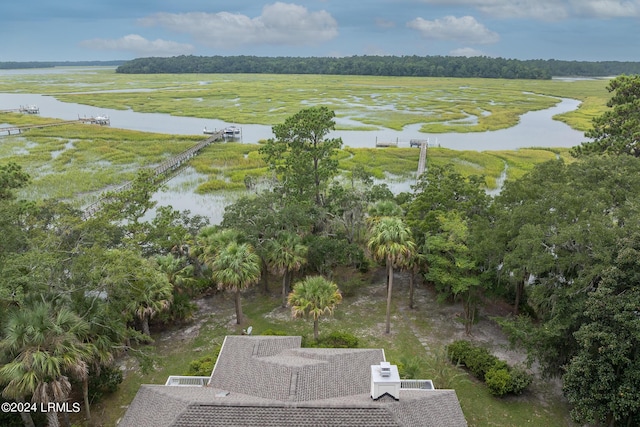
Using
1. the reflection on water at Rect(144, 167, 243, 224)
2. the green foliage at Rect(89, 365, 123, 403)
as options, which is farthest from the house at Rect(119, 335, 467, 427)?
the reflection on water at Rect(144, 167, 243, 224)

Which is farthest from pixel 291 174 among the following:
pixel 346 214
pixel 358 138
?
pixel 358 138

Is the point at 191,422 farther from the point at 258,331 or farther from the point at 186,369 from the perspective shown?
the point at 258,331

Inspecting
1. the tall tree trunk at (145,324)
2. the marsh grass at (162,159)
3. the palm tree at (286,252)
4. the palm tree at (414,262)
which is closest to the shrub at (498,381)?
the palm tree at (414,262)

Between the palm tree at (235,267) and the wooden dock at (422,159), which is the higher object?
the wooden dock at (422,159)

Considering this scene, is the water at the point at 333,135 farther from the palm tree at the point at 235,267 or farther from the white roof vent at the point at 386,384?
the white roof vent at the point at 386,384

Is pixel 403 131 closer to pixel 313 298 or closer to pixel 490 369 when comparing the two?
pixel 313 298

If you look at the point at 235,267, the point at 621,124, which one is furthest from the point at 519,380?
the point at 621,124

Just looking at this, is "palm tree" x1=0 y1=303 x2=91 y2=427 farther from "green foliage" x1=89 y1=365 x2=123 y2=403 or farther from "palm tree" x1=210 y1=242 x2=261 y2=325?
"palm tree" x1=210 y1=242 x2=261 y2=325
